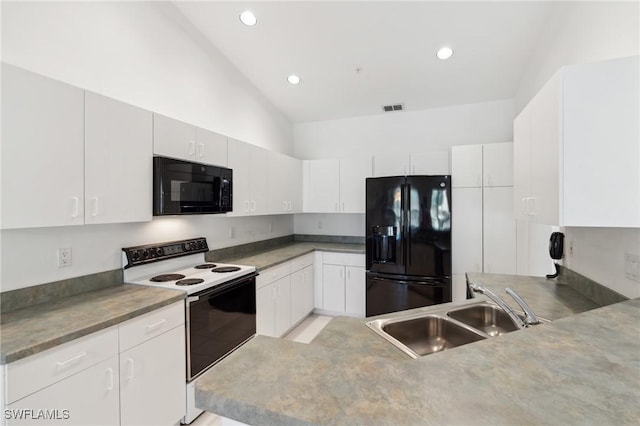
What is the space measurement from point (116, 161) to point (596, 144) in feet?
8.35

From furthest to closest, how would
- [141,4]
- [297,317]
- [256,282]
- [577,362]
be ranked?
[297,317] < [256,282] < [141,4] < [577,362]

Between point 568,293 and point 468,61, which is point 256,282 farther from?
point 468,61

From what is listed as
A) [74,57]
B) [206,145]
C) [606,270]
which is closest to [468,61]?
[606,270]

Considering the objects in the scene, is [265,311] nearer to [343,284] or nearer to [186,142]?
[343,284]

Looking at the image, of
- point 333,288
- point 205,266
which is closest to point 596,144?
point 205,266

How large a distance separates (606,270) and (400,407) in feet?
5.67

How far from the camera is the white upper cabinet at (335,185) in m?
4.06

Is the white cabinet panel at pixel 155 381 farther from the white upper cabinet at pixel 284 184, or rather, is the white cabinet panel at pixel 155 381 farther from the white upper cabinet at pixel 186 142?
the white upper cabinet at pixel 284 184

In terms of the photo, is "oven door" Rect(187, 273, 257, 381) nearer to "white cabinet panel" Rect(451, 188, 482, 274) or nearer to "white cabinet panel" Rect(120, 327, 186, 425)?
"white cabinet panel" Rect(120, 327, 186, 425)

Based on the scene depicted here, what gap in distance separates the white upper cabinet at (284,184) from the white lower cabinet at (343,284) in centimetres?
87

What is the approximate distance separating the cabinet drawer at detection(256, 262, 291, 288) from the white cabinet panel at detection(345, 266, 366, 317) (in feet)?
2.99

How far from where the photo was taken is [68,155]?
5.16 ft

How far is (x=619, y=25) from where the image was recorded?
1.47 metres

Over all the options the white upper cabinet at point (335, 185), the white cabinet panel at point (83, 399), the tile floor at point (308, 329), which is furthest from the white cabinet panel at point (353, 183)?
the white cabinet panel at point (83, 399)
